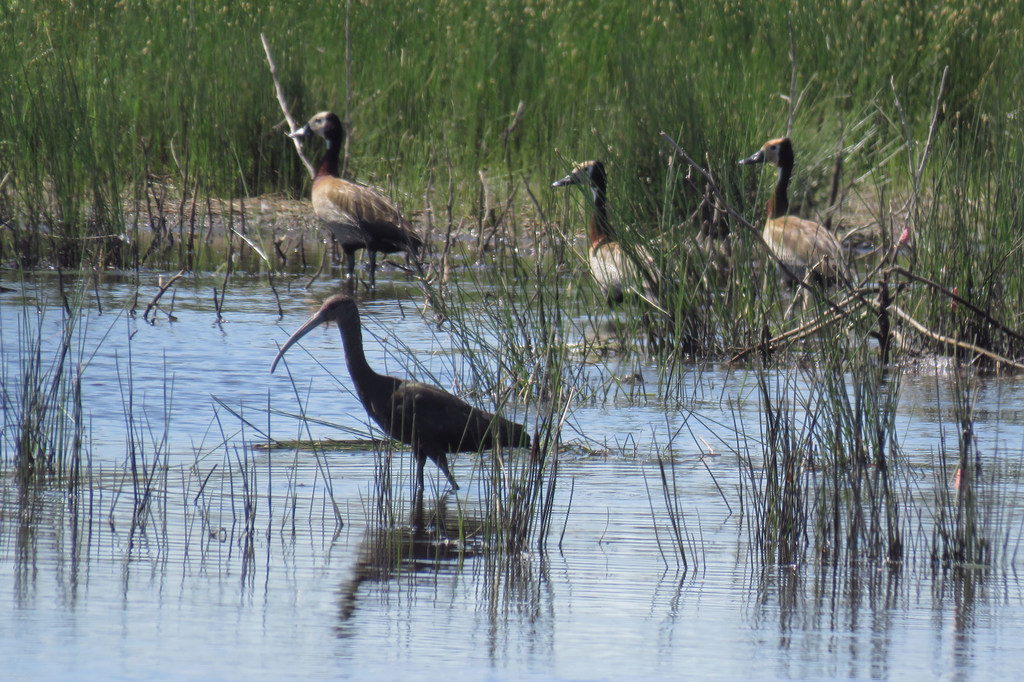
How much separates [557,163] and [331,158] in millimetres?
1790

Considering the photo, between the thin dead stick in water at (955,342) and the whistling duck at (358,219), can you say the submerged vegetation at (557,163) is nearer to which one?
the thin dead stick in water at (955,342)

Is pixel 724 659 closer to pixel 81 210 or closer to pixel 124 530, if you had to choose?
pixel 124 530

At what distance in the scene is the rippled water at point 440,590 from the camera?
3.83 metres

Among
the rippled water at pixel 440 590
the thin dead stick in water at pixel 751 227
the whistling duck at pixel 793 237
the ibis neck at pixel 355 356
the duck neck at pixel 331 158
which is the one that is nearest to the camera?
the rippled water at pixel 440 590

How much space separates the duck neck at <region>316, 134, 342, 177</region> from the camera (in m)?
13.0

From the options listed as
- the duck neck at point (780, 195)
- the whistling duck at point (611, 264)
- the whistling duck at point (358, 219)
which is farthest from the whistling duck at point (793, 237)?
the whistling duck at point (358, 219)

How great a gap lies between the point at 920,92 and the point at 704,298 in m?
7.61

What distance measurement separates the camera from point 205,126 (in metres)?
14.3

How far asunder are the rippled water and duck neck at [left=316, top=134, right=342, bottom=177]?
672 cm

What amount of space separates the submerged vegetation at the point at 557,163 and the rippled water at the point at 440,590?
20 centimetres

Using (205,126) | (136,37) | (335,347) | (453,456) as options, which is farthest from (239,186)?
(453,456)

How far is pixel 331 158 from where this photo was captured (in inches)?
514

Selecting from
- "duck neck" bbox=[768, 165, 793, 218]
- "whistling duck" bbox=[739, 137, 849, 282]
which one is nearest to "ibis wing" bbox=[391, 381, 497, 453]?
"whistling duck" bbox=[739, 137, 849, 282]

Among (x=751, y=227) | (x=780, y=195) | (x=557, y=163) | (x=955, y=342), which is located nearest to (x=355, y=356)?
(x=751, y=227)
